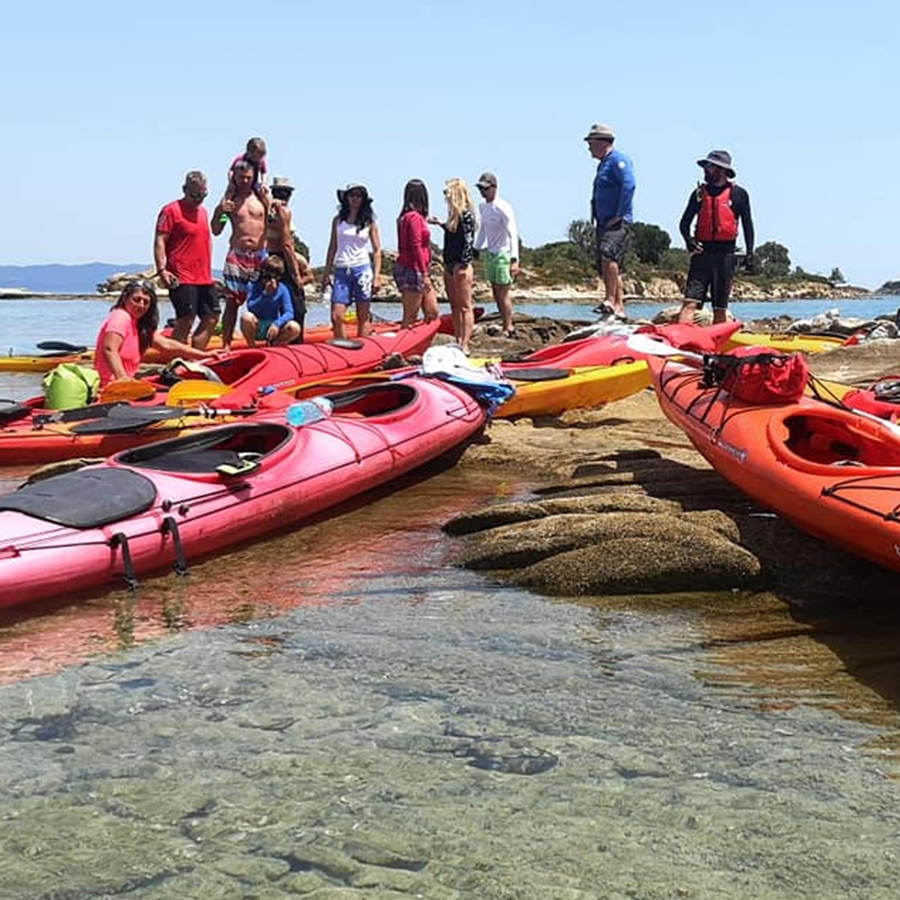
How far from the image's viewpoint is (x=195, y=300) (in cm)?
1041

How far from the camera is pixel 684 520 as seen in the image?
5.15 m

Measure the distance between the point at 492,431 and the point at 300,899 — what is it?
5983 millimetres

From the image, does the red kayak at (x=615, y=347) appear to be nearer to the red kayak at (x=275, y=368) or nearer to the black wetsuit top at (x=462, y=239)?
the red kayak at (x=275, y=368)

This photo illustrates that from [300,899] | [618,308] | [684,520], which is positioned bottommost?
[300,899]

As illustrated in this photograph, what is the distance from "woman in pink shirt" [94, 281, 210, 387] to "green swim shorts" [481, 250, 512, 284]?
4.69 meters

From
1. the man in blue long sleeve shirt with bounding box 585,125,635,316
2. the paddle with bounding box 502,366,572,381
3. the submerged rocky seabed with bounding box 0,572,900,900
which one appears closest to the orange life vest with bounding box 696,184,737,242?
the man in blue long sleeve shirt with bounding box 585,125,635,316

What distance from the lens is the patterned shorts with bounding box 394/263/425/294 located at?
39.4 ft

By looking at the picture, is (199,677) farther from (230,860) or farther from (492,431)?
(492,431)

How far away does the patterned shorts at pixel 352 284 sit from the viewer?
1122cm

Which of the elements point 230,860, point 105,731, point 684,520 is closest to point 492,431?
point 684,520

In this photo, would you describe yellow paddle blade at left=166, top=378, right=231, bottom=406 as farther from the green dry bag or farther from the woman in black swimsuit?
the woman in black swimsuit

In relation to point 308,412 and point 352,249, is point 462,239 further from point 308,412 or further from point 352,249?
point 308,412

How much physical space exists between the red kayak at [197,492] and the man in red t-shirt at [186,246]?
3811 mm

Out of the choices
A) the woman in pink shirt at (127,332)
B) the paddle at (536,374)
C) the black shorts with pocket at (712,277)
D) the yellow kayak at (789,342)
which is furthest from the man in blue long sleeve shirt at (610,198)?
the woman in pink shirt at (127,332)
